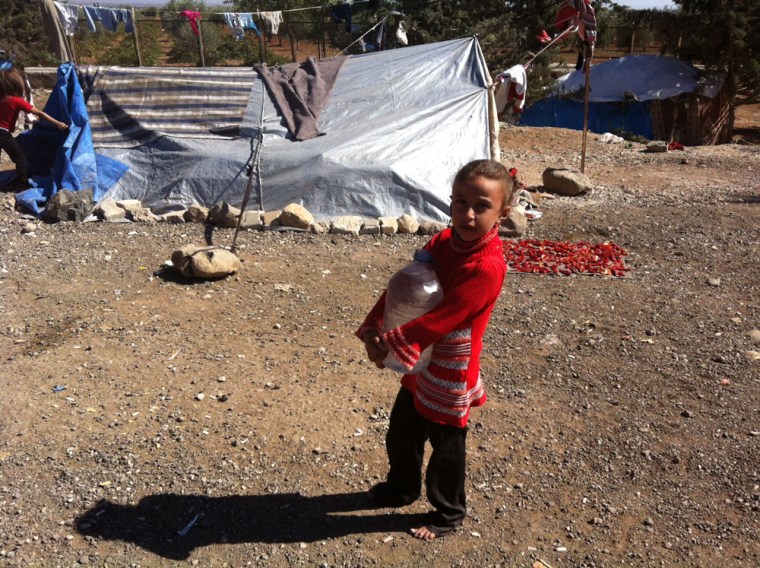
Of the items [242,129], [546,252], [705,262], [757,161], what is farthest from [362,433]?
[757,161]

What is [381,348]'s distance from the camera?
2.13 meters

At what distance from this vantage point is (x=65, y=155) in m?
7.48

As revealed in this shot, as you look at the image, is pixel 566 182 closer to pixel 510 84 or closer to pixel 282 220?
pixel 510 84

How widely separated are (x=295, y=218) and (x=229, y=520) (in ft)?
13.8

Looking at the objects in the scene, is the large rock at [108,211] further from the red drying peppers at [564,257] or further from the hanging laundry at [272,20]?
the hanging laundry at [272,20]

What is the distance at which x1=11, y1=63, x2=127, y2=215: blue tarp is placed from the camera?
734 centimetres

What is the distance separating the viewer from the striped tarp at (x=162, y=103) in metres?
7.71


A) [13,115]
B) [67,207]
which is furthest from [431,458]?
[13,115]

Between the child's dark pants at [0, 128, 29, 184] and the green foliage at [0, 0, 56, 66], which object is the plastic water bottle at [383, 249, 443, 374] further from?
the green foliage at [0, 0, 56, 66]

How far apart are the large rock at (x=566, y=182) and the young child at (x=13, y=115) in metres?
6.11

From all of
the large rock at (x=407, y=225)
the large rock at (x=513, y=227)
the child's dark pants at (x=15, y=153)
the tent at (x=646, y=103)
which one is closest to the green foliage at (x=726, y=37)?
the tent at (x=646, y=103)

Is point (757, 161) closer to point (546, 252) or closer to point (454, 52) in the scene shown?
point (454, 52)

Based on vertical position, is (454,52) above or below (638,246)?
above

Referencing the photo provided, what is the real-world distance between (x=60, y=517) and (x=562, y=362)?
9.69 feet
